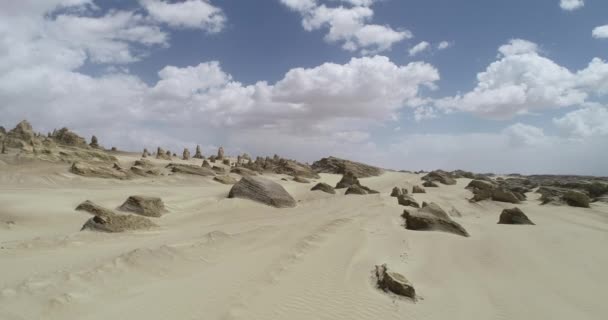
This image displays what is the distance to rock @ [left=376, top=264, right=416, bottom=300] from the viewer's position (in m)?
6.11

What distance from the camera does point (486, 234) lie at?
36.3ft

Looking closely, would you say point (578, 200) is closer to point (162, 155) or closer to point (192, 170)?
point (192, 170)

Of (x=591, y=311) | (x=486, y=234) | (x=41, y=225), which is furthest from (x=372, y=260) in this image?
(x=41, y=225)

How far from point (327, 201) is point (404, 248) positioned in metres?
9.00

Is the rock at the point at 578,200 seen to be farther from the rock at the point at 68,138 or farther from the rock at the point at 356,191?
the rock at the point at 68,138

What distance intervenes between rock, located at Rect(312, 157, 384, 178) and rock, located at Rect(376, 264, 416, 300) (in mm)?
36527

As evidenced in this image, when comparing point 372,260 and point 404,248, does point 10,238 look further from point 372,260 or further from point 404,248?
point 404,248

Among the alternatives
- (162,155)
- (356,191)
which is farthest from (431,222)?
(162,155)

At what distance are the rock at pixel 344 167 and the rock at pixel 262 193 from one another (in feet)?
88.4

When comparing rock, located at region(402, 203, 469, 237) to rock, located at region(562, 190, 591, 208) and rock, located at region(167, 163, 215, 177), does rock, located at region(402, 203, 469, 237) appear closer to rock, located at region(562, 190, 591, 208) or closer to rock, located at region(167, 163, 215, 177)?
rock, located at region(562, 190, 591, 208)

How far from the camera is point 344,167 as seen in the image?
4519 cm

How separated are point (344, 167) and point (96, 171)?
3060 centimetres

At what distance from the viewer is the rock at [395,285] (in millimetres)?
6111

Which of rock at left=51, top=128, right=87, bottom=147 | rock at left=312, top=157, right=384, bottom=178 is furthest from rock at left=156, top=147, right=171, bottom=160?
A: rock at left=312, top=157, right=384, bottom=178
